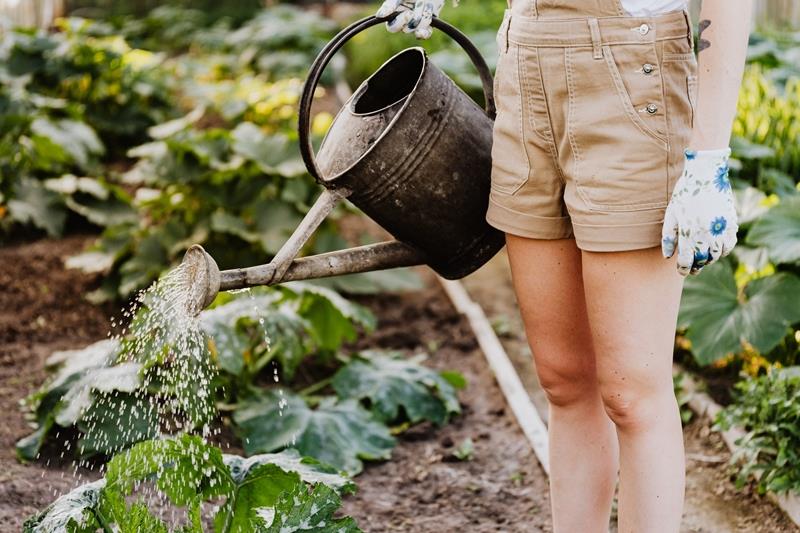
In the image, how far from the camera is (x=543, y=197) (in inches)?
71.0

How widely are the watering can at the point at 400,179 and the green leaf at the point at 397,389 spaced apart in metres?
1.11

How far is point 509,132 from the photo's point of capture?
181 cm

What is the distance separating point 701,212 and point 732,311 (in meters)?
1.59

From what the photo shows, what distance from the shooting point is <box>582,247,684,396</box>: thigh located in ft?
5.66

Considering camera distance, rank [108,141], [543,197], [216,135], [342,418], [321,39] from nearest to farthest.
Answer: [543,197] < [342,418] < [216,135] < [108,141] < [321,39]

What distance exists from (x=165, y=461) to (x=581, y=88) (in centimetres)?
110

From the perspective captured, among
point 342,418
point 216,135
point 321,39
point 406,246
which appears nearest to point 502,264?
point 216,135

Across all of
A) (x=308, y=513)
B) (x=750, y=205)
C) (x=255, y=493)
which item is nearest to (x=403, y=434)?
(x=255, y=493)

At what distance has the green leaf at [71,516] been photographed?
186cm

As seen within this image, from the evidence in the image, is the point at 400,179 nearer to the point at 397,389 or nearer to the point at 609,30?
the point at 609,30

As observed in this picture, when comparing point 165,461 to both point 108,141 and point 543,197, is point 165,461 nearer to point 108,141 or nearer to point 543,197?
point 543,197

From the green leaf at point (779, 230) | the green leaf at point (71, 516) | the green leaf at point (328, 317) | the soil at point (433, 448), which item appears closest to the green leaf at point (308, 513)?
the green leaf at point (71, 516)

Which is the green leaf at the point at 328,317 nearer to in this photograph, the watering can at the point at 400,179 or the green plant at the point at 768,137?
the watering can at the point at 400,179

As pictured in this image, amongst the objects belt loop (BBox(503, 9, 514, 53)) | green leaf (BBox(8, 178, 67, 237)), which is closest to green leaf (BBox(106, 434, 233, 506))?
belt loop (BBox(503, 9, 514, 53))
